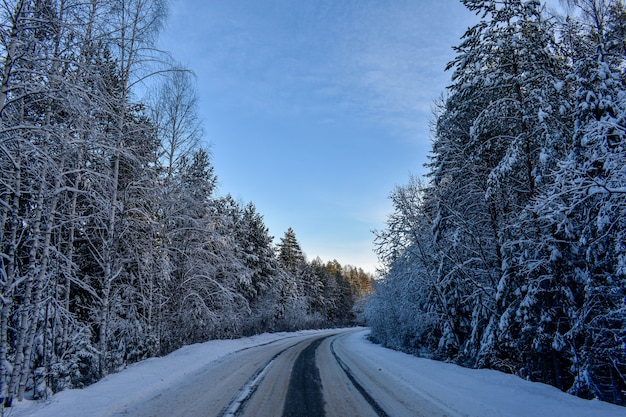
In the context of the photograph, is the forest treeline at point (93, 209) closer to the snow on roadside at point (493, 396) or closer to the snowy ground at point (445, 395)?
the snowy ground at point (445, 395)

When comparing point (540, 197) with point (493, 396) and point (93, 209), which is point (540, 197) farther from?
point (93, 209)

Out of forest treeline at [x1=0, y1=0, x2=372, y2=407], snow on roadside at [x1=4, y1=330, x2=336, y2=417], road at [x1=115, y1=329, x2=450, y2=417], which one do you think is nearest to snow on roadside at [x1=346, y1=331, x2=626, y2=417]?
road at [x1=115, y1=329, x2=450, y2=417]

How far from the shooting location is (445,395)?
698cm

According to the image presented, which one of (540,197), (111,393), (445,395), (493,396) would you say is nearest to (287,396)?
(445,395)

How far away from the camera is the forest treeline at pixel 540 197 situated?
7.14 m

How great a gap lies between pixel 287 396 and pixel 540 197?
7.39m

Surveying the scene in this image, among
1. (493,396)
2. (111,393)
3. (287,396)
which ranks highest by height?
(111,393)

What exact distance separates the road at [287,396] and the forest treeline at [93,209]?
277 cm

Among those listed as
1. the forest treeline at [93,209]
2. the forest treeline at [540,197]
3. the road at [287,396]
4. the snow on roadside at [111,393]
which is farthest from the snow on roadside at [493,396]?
the forest treeline at [93,209]

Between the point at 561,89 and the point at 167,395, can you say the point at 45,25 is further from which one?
the point at 561,89

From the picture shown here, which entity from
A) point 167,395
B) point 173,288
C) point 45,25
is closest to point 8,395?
point 167,395

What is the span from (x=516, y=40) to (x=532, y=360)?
9.85m

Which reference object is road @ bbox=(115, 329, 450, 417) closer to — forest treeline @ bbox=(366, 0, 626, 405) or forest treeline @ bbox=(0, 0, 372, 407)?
forest treeline @ bbox=(0, 0, 372, 407)

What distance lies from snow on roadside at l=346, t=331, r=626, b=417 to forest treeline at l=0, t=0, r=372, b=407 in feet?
25.8
